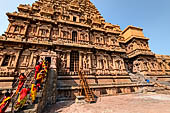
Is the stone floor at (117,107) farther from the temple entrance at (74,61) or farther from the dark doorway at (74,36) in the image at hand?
the dark doorway at (74,36)

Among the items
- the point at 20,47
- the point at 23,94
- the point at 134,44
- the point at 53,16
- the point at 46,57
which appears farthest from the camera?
the point at 134,44

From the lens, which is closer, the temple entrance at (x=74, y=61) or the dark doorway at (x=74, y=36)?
the temple entrance at (x=74, y=61)

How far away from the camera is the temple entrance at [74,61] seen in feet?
40.5

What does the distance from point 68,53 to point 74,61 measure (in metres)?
1.69

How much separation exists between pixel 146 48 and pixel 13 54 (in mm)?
30532

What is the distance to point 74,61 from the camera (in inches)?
499

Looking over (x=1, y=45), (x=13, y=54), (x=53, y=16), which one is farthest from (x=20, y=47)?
(x=53, y=16)

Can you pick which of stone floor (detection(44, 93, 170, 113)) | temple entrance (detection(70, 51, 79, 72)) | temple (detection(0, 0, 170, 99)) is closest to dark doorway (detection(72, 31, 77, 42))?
temple (detection(0, 0, 170, 99))

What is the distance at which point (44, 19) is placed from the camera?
1412 cm

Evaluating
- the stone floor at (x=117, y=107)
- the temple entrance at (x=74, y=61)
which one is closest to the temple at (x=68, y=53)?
the temple entrance at (x=74, y=61)

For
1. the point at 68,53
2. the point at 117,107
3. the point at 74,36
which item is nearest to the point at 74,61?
the point at 68,53

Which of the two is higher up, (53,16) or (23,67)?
(53,16)

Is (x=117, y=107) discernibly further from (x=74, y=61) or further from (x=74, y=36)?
(x=74, y=36)

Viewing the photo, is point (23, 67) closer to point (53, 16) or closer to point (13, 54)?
point (13, 54)
